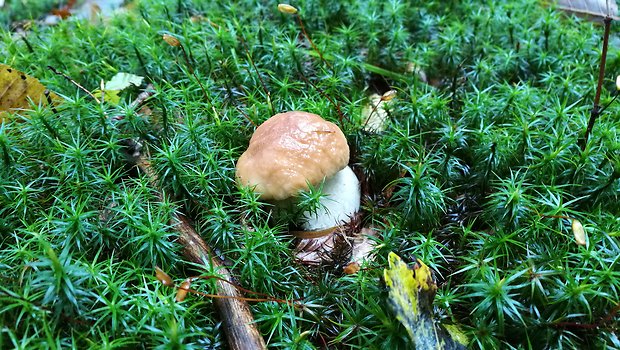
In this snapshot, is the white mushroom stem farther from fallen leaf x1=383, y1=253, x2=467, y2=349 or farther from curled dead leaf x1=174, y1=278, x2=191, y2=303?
curled dead leaf x1=174, y1=278, x2=191, y2=303

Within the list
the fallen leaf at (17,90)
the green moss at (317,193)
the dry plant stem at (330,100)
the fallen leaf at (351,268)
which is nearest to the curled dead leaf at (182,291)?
the green moss at (317,193)

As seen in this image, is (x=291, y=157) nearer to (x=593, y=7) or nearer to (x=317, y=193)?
(x=317, y=193)

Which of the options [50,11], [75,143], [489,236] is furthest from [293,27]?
[50,11]

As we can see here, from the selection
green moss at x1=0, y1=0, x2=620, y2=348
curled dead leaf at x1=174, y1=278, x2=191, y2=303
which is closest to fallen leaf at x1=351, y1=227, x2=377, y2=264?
green moss at x1=0, y1=0, x2=620, y2=348

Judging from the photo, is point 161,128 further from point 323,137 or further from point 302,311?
point 302,311

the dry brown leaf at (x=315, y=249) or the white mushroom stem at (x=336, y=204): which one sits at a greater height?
the white mushroom stem at (x=336, y=204)

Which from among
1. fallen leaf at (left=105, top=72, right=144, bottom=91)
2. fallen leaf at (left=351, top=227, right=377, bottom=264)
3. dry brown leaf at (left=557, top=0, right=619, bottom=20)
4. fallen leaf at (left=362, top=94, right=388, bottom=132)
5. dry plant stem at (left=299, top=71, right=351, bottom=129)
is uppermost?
dry brown leaf at (left=557, top=0, right=619, bottom=20)

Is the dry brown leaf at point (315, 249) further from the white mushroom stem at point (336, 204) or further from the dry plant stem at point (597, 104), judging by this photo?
the dry plant stem at point (597, 104)

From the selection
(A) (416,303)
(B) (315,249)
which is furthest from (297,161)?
(A) (416,303)
